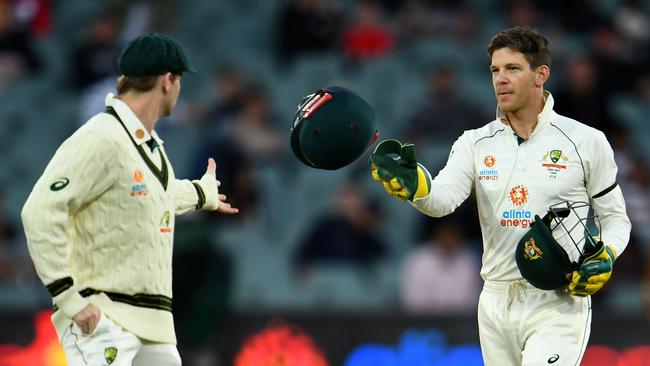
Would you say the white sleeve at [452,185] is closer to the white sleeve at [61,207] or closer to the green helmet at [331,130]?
the green helmet at [331,130]

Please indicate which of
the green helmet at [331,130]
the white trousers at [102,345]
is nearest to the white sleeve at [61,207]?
the white trousers at [102,345]

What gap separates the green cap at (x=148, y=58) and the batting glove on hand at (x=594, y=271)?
6.51 ft

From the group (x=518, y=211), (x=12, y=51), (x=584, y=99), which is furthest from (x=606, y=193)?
(x=12, y=51)

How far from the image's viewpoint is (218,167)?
11.8 m

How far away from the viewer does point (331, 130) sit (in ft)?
19.6

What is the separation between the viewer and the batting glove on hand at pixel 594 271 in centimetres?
574

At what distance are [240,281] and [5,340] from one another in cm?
217

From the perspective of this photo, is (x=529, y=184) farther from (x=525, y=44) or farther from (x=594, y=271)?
(x=525, y=44)

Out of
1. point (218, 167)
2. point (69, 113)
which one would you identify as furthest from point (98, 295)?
point (69, 113)

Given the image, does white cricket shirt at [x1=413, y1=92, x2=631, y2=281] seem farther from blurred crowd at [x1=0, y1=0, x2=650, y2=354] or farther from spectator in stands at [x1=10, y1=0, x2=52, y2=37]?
spectator in stands at [x1=10, y1=0, x2=52, y2=37]

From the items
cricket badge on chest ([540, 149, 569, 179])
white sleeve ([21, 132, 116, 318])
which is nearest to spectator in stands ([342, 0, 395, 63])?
cricket badge on chest ([540, 149, 569, 179])

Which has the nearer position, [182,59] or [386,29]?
[182,59]

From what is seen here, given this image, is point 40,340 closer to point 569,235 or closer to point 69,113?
point 69,113

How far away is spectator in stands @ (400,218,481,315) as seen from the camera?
1062cm
